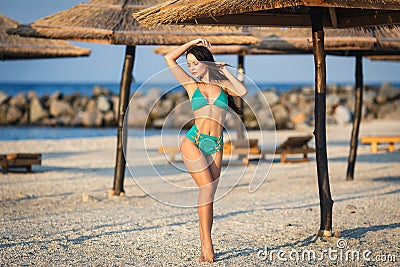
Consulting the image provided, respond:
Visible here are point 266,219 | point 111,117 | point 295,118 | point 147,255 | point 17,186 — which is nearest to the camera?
point 147,255

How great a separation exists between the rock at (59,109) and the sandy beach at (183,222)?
2432cm

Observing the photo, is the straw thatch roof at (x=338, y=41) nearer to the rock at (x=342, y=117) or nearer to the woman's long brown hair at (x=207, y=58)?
the woman's long brown hair at (x=207, y=58)

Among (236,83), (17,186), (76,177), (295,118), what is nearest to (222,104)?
(236,83)

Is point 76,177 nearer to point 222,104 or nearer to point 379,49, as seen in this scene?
point 379,49

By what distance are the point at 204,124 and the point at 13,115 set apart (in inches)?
1183

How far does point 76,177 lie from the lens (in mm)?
11508

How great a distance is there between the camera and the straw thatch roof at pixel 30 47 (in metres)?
10.8

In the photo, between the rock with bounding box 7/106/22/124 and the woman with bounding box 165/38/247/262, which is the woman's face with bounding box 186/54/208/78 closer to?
the woman with bounding box 165/38/247/262

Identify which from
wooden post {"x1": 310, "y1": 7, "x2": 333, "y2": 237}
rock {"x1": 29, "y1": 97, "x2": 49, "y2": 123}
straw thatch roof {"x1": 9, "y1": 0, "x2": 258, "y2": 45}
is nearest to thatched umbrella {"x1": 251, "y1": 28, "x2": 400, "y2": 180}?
straw thatch roof {"x1": 9, "y1": 0, "x2": 258, "y2": 45}

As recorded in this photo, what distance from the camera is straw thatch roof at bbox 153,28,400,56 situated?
30.2 feet

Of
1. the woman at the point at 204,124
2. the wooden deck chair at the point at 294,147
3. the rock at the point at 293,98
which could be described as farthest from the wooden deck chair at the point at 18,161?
the rock at the point at 293,98

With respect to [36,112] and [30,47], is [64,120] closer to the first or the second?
[36,112]

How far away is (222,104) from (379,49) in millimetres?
4712

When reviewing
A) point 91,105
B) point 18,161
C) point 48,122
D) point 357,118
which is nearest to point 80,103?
point 91,105
